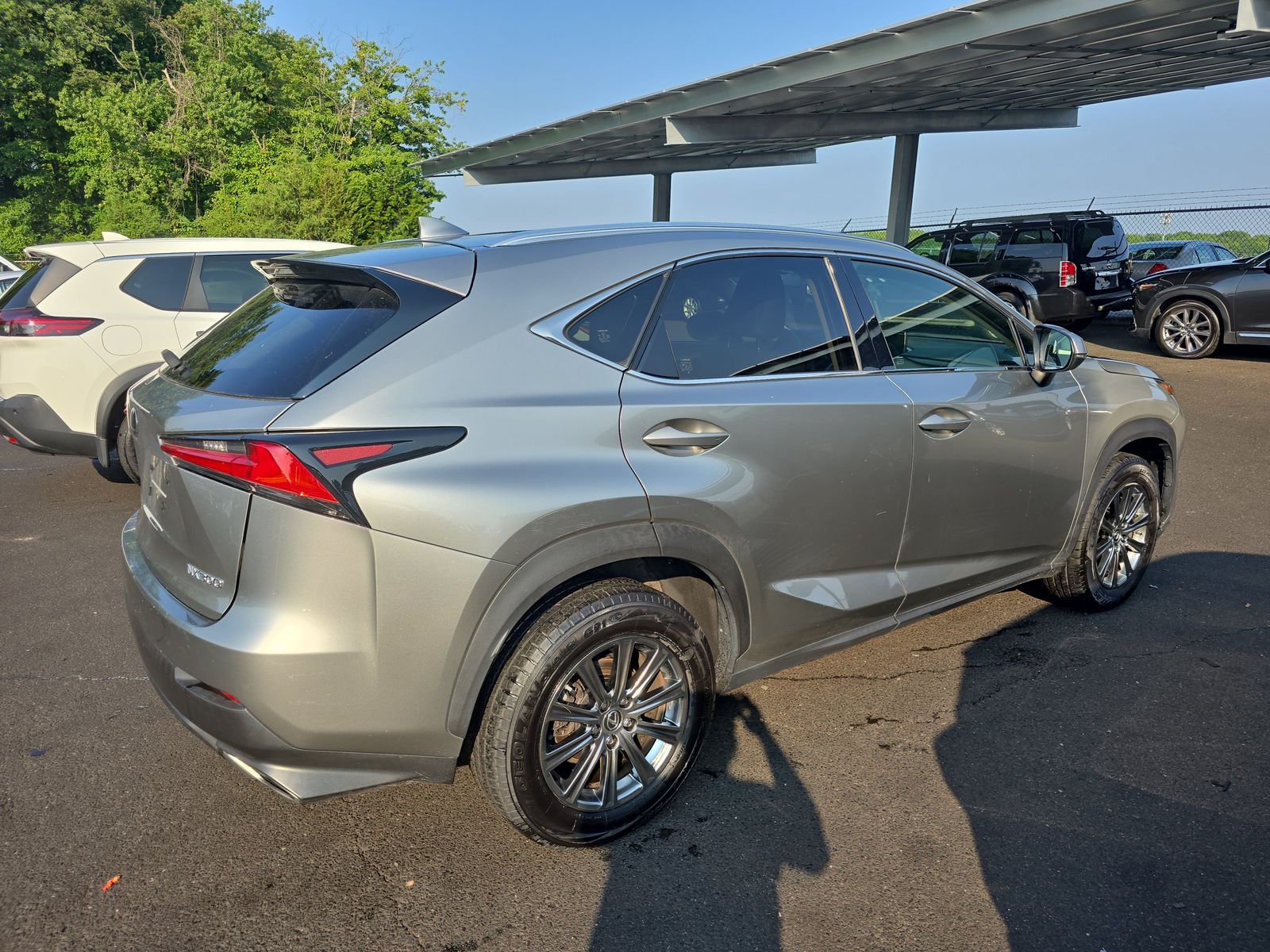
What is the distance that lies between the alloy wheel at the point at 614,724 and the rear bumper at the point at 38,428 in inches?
197

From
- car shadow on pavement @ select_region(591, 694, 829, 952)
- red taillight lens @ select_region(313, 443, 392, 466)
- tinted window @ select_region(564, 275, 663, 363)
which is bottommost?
car shadow on pavement @ select_region(591, 694, 829, 952)

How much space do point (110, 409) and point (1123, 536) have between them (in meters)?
6.18

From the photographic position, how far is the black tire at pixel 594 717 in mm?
2572

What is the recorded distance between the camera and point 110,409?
6.39 metres

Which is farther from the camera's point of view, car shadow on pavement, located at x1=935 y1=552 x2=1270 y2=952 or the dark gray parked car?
the dark gray parked car

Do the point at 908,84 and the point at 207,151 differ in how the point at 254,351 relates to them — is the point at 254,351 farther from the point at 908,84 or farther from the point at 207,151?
the point at 207,151

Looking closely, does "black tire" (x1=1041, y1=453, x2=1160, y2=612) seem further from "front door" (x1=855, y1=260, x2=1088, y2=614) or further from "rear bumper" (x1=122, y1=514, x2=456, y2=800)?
"rear bumper" (x1=122, y1=514, x2=456, y2=800)

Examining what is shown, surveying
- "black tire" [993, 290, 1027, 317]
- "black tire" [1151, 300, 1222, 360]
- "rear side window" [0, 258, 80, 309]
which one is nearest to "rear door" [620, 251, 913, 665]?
"rear side window" [0, 258, 80, 309]

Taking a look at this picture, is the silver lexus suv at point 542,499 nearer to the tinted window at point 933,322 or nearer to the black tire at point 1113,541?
the tinted window at point 933,322

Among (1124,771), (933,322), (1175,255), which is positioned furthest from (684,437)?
(1175,255)

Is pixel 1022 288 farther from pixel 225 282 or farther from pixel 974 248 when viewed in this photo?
pixel 225 282

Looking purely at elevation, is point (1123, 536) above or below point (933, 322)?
below

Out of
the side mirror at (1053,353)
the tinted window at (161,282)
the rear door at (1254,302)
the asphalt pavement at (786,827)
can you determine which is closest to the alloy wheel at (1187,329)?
the rear door at (1254,302)

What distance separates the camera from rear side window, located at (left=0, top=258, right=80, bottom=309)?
6398 mm
